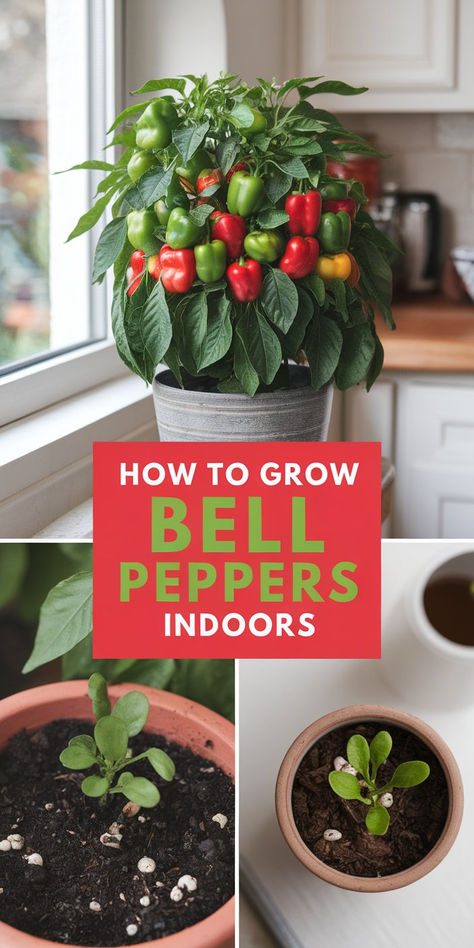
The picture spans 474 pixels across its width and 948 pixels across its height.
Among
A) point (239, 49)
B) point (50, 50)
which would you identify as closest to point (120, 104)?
point (50, 50)

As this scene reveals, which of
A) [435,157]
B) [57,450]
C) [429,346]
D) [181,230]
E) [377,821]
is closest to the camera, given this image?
[377,821]

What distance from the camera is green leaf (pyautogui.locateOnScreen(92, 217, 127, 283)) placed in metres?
0.79

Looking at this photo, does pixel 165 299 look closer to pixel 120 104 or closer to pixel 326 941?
pixel 326 941

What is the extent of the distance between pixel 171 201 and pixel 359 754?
1.45 ft

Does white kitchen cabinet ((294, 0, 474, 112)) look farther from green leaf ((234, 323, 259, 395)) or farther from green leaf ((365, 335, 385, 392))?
green leaf ((234, 323, 259, 395))

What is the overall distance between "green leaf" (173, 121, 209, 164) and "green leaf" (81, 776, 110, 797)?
46cm

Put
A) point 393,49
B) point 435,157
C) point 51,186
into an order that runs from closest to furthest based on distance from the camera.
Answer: point 51,186
point 393,49
point 435,157

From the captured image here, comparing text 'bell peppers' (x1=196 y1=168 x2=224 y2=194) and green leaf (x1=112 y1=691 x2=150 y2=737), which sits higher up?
text 'bell peppers' (x1=196 y1=168 x2=224 y2=194)

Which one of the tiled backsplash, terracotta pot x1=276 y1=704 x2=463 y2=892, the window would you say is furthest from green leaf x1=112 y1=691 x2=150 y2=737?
the tiled backsplash

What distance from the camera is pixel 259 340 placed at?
74 centimetres

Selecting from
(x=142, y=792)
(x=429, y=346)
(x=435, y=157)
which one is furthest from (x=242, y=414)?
(x=435, y=157)

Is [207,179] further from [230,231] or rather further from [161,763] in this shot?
[161,763]

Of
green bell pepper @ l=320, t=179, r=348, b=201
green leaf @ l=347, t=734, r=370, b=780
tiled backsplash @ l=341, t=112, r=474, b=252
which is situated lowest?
green leaf @ l=347, t=734, r=370, b=780

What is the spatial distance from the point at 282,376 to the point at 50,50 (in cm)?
83
